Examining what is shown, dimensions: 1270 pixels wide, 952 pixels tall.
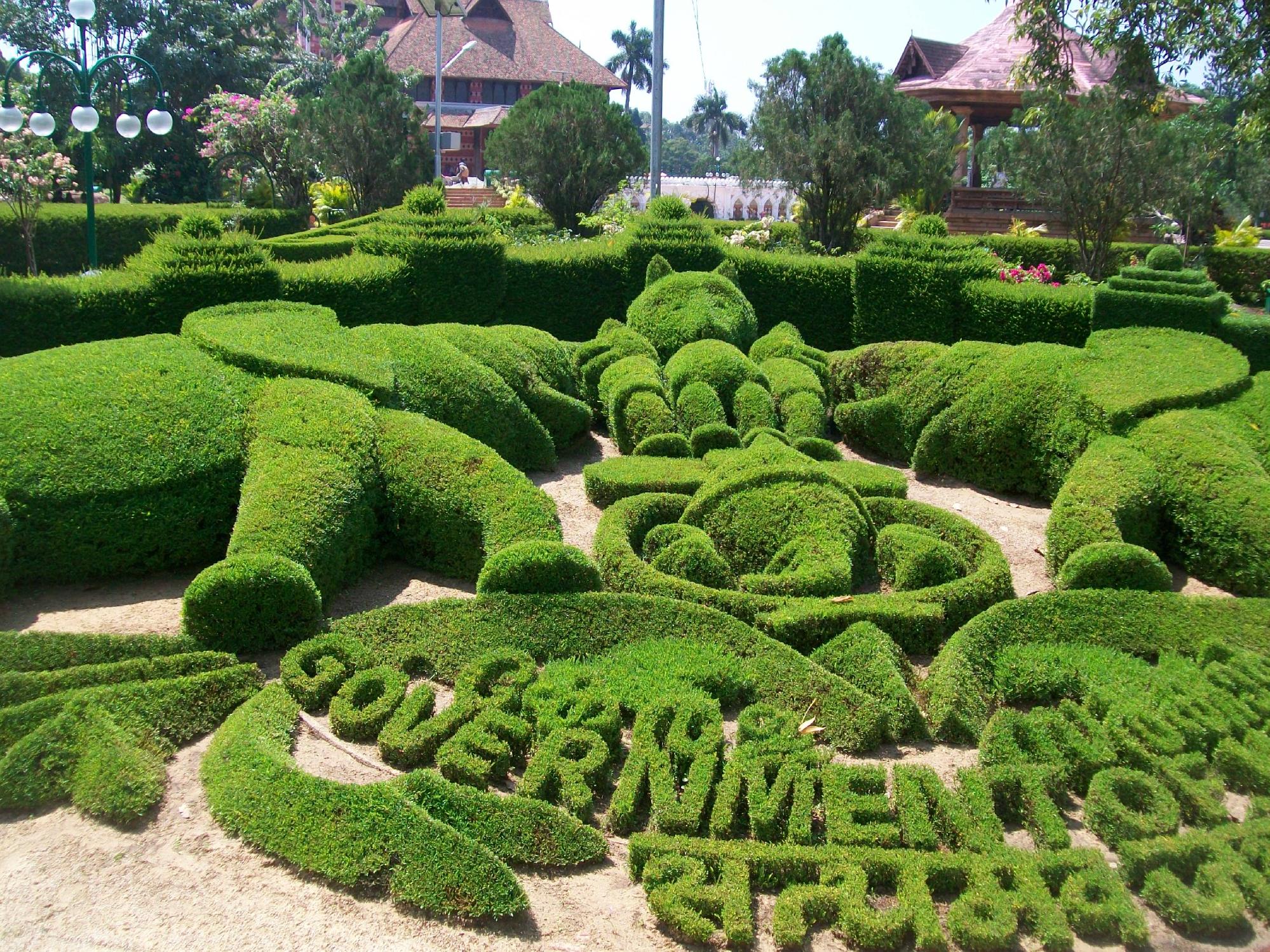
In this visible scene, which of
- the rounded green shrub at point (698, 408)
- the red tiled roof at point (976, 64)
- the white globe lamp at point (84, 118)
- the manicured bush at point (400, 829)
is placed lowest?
the manicured bush at point (400, 829)

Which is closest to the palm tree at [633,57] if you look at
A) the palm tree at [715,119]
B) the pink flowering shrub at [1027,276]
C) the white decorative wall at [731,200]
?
the palm tree at [715,119]

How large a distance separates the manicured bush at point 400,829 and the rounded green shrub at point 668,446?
560 cm

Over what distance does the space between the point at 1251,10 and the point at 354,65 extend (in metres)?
23.6

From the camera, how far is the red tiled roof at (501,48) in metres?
59.6

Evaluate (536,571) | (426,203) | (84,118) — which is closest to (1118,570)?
(536,571)

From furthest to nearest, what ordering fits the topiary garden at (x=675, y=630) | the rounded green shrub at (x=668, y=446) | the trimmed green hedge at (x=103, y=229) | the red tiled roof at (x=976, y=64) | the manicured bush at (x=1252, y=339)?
the red tiled roof at (x=976, y=64)
the trimmed green hedge at (x=103, y=229)
the manicured bush at (x=1252, y=339)
the rounded green shrub at (x=668, y=446)
the topiary garden at (x=675, y=630)

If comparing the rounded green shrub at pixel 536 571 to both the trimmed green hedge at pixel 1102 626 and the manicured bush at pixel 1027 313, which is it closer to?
the trimmed green hedge at pixel 1102 626

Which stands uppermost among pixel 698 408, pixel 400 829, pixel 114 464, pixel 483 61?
pixel 483 61

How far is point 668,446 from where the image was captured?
10695 mm

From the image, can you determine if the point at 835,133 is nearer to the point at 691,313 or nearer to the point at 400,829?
the point at 691,313

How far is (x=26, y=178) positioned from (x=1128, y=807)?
79.9 ft

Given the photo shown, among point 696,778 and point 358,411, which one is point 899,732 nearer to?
point 696,778

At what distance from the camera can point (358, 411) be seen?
8953mm

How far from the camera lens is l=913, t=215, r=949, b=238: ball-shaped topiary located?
49.8 feet
